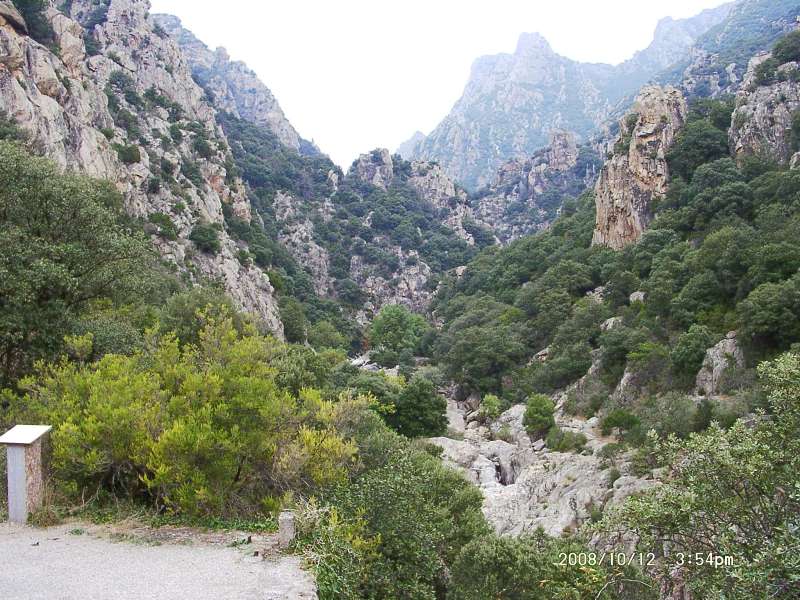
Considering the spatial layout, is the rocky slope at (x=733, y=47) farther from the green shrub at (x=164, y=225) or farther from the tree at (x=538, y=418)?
the green shrub at (x=164, y=225)

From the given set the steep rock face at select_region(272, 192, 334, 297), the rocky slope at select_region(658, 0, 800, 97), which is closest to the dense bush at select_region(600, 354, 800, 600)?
the rocky slope at select_region(658, 0, 800, 97)

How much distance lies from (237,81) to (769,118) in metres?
127

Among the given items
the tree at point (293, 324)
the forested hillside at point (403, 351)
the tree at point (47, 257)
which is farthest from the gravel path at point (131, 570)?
the tree at point (293, 324)

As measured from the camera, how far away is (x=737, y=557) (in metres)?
5.70

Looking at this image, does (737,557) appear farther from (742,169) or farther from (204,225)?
(204,225)

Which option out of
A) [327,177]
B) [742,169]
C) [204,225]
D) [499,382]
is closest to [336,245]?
[327,177]

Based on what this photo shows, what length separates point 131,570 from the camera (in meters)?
7.30

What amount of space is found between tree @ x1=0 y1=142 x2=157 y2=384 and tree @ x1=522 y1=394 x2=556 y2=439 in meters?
22.5

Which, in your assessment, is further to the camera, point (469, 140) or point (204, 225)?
point (469, 140)

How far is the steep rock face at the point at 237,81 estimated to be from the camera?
133000mm

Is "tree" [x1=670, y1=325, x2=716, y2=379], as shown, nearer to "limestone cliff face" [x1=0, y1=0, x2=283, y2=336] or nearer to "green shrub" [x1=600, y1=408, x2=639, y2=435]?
"green shrub" [x1=600, y1=408, x2=639, y2=435]

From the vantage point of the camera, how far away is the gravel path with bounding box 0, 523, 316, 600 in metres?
6.67

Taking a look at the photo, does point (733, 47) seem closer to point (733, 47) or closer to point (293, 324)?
point (733, 47)

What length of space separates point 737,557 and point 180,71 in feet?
271
